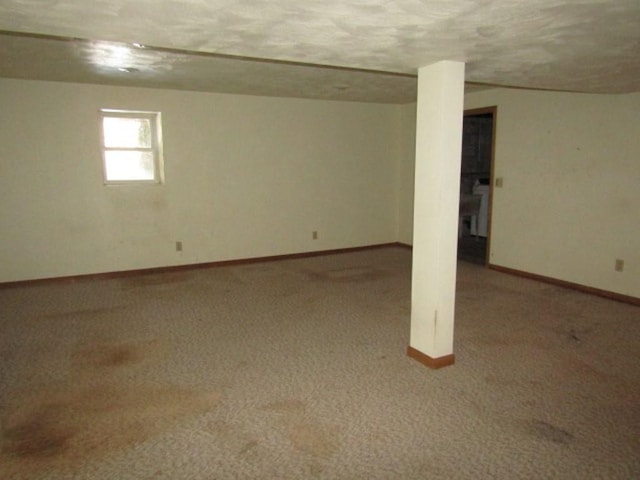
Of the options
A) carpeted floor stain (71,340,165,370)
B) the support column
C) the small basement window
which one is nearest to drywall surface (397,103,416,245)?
the small basement window

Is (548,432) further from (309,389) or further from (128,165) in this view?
(128,165)

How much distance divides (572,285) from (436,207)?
109 inches

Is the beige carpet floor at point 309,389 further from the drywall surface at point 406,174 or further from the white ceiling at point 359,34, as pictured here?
the drywall surface at point 406,174

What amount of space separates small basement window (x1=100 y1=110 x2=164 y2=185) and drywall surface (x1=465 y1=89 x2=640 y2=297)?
13.1ft

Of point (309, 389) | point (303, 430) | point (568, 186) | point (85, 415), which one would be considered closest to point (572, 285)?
point (568, 186)

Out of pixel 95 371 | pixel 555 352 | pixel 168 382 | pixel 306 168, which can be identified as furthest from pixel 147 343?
pixel 306 168

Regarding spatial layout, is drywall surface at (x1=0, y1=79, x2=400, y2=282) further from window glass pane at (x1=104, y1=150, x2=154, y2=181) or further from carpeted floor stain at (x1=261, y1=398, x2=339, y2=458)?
carpeted floor stain at (x1=261, y1=398, x2=339, y2=458)

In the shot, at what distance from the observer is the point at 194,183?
5.39 metres

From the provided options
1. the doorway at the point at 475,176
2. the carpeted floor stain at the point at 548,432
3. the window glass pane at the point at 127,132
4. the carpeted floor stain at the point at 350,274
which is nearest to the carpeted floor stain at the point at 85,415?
the carpeted floor stain at the point at 548,432

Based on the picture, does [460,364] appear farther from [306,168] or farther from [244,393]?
[306,168]

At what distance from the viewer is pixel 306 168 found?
6066 mm

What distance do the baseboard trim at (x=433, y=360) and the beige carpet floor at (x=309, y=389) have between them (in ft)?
0.17

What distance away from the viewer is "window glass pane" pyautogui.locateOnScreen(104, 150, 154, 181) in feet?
16.6

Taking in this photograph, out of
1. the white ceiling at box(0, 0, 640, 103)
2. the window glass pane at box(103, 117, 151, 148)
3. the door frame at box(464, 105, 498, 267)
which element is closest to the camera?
the white ceiling at box(0, 0, 640, 103)
